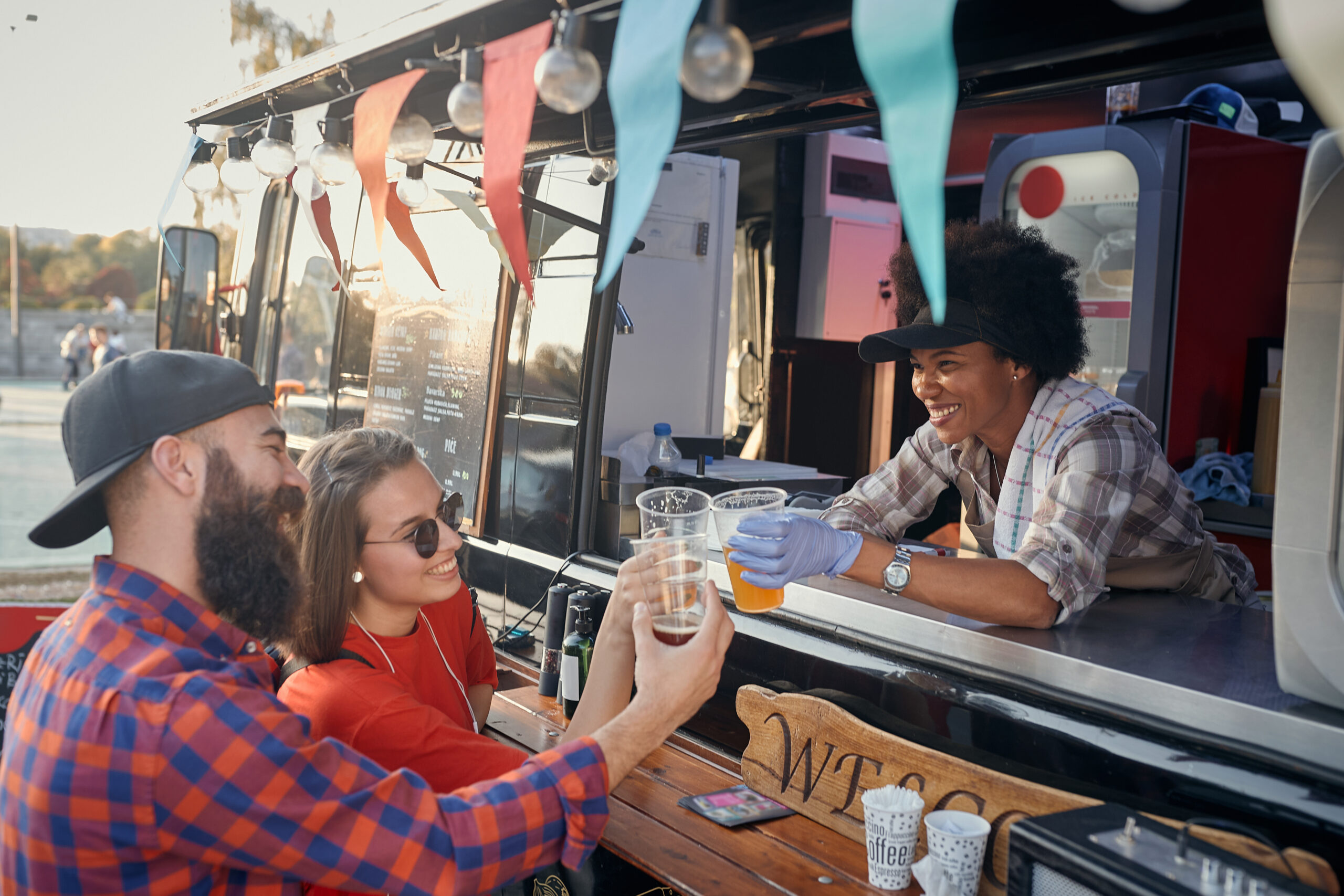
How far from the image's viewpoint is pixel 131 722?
131cm

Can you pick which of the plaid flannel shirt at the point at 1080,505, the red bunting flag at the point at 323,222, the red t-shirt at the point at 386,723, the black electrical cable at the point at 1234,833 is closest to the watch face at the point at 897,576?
the plaid flannel shirt at the point at 1080,505

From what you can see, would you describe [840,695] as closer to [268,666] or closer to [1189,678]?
[1189,678]

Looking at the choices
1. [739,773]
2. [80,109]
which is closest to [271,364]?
[80,109]

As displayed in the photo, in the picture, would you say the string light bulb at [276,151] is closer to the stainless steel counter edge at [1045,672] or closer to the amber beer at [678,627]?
the stainless steel counter edge at [1045,672]

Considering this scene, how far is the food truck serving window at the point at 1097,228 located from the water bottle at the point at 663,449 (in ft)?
6.60

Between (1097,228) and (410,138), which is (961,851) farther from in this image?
(1097,228)

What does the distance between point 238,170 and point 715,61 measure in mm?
2698

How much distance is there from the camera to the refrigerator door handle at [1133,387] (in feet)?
14.5

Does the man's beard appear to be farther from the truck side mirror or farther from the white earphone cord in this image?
the truck side mirror

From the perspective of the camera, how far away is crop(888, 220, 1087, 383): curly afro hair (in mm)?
2484

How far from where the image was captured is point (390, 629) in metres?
2.27

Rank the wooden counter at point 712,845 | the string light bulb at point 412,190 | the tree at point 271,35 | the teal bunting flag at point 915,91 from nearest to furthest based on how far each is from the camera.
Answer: the teal bunting flag at point 915,91
the wooden counter at point 712,845
the string light bulb at point 412,190
the tree at point 271,35

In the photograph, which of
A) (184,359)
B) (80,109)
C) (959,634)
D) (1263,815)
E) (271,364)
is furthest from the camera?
(271,364)

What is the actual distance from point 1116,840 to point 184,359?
A: 1.66 metres
